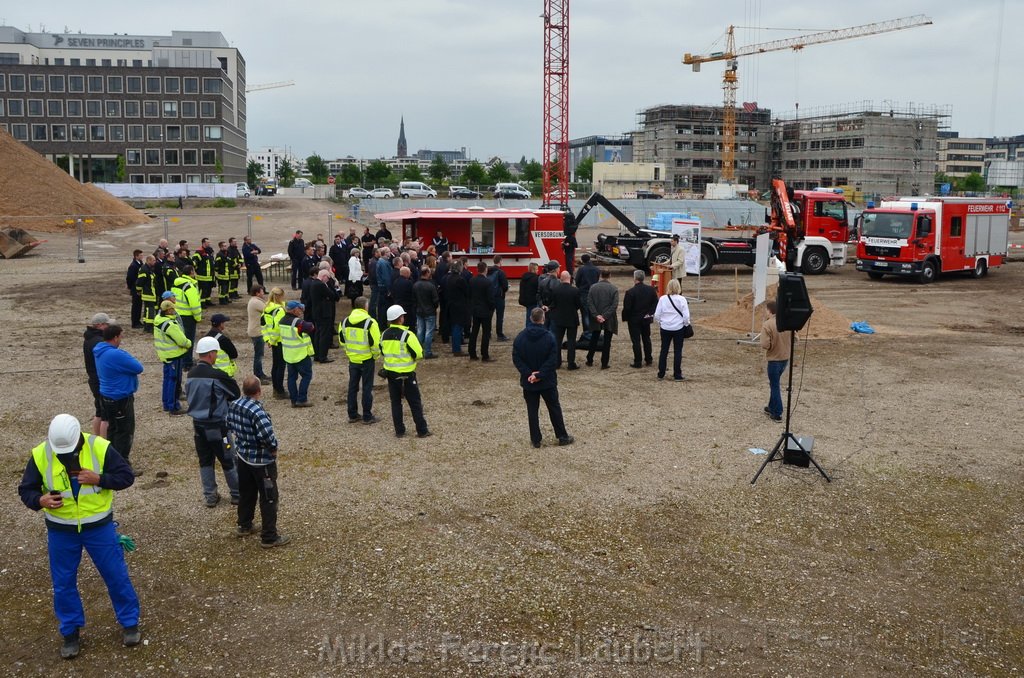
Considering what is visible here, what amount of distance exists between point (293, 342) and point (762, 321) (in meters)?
10.4

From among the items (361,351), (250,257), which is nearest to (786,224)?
(250,257)

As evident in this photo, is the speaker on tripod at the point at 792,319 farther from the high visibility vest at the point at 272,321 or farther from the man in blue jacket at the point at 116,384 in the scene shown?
the high visibility vest at the point at 272,321

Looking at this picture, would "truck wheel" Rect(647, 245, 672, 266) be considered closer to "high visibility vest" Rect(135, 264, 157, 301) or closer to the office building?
"high visibility vest" Rect(135, 264, 157, 301)

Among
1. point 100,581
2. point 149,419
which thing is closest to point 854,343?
point 149,419

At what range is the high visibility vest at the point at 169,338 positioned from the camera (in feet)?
35.2

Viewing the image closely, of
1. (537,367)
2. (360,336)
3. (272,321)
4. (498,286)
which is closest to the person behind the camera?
(537,367)

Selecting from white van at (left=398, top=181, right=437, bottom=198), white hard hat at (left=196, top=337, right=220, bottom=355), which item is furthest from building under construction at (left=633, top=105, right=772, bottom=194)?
white hard hat at (left=196, top=337, right=220, bottom=355)

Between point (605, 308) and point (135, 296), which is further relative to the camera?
point (135, 296)

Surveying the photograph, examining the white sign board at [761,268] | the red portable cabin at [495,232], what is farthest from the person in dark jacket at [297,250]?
the white sign board at [761,268]

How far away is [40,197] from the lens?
42062 millimetres

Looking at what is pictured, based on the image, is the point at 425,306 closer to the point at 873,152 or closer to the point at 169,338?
the point at 169,338

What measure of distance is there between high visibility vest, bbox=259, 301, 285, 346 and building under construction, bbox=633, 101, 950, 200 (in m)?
105

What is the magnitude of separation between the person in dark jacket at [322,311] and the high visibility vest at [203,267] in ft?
20.6

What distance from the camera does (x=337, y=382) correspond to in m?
13.5
